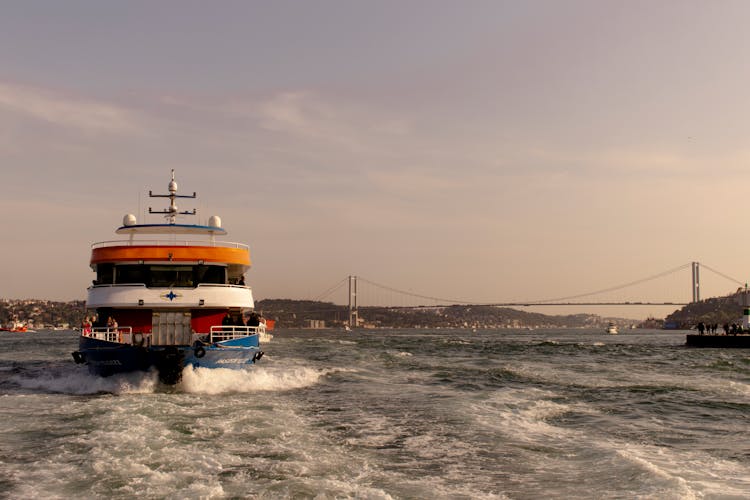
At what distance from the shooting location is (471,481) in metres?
8.94

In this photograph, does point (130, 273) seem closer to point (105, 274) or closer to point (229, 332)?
point (105, 274)

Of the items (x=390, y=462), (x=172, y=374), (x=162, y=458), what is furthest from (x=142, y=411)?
(x=390, y=462)

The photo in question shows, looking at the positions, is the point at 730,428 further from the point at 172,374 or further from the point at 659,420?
the point at 172,374

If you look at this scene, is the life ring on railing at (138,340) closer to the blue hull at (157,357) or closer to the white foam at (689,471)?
the blue hull at (157,357)

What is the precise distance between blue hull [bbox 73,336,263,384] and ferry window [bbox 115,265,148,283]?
2643mm

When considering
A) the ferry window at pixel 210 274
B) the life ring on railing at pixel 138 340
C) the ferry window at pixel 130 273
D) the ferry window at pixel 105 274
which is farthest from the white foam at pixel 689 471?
the ferry window at pixel 105 274

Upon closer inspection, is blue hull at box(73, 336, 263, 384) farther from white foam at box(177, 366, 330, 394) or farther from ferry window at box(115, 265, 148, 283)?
ferry window at box(115, 265, 148, 283)

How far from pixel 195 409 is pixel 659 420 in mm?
10831

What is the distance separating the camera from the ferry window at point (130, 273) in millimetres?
21391

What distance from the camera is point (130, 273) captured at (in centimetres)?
2142

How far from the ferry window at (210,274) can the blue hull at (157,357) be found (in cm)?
319

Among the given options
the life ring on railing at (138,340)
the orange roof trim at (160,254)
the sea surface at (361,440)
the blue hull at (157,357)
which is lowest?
the sea surface at (361,440)

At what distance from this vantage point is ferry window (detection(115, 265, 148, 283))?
21391mm

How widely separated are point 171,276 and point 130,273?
Result: 137 cm
